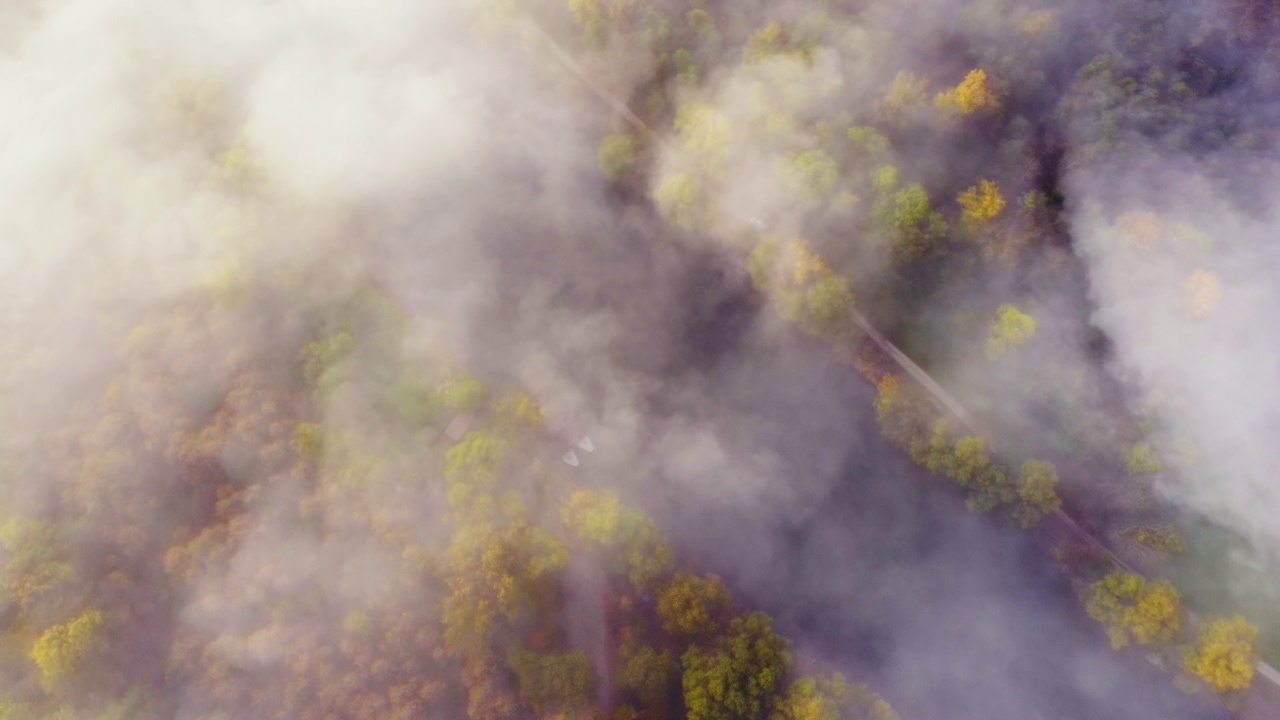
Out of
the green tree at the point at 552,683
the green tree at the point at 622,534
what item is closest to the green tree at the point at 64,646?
the green tree at the point at 552,683

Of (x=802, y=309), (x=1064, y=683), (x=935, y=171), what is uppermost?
(x=935, y=171)

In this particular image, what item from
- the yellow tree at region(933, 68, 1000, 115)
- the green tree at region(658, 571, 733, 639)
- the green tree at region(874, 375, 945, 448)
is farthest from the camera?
the yellow tree at region(933, 68, 1000, 115)

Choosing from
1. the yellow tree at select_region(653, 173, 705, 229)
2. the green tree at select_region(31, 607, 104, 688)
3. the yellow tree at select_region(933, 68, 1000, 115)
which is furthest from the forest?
the yellow tree at select_region(653, 173, 705, 229)

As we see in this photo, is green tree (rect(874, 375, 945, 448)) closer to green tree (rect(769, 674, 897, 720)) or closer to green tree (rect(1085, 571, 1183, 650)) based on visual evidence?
green tree (rect(1085, 571, 1183, 650))

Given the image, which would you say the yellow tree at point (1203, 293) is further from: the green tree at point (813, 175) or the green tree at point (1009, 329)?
the green tree at point (813, 175)

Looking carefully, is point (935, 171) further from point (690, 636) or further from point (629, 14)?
point (690, 636)

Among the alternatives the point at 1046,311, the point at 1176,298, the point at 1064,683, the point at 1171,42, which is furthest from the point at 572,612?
the point at 1171,42
